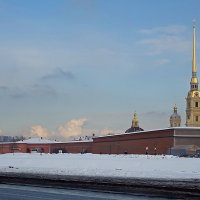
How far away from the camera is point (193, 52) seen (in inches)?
5290

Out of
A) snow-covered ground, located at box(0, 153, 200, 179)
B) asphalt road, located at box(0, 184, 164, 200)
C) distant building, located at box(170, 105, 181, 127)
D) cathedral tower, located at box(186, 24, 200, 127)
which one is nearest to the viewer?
asphalt road, located at box(0, 184, 164, 200)

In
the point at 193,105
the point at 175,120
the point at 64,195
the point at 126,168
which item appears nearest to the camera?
the point at 64,195

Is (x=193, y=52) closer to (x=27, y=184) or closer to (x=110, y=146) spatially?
(x=110, y=146)

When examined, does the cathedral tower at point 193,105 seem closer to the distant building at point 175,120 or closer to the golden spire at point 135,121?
the distant building at point 175,120

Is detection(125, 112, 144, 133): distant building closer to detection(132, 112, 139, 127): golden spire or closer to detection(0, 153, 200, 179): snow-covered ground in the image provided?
detection(132, 112, 139, 127): golden spire

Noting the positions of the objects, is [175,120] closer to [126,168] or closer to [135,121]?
[135,121]

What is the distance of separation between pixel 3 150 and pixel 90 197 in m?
123

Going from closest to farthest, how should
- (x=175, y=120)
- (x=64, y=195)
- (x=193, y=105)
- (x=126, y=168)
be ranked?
1. (x=64, y=195)
2. (x=126, y=168)
3. (x=193, y=105)
4. (x=175, y=120)

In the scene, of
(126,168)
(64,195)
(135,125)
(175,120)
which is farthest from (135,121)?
(64,195)

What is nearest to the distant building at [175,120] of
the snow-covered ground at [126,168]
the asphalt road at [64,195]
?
the snow-covered ground at [126,168]

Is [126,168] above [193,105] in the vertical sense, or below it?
below

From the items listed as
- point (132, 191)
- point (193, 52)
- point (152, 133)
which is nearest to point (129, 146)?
point (152, 133)

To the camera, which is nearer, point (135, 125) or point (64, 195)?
point (64, 195)

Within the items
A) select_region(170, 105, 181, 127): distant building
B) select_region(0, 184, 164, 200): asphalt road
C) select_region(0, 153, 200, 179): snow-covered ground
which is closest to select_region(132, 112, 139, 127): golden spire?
select_region(170, 105, 181, 127): distant building
